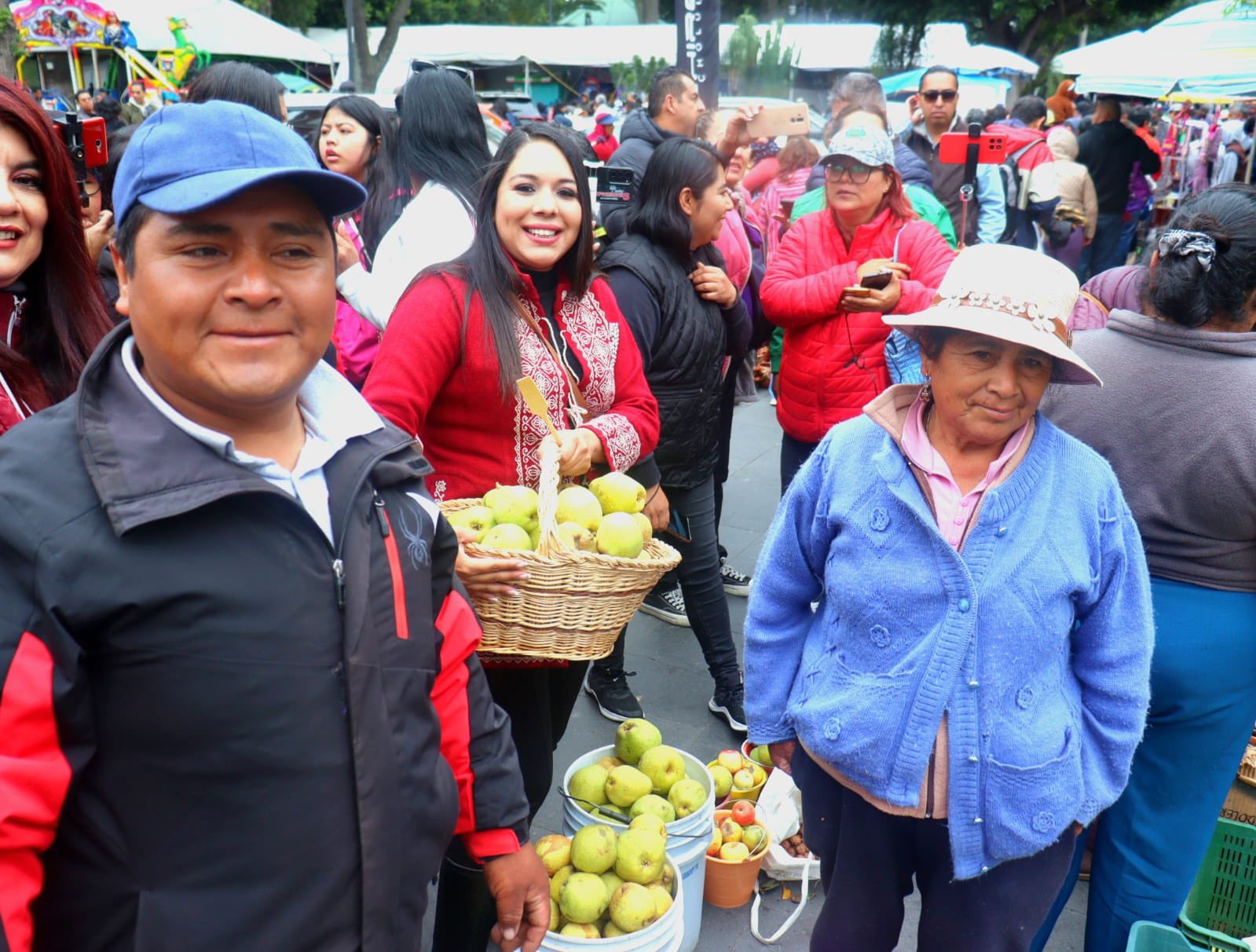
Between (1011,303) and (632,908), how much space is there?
181cm

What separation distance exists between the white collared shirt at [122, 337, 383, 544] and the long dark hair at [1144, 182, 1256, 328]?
1978 millimetres

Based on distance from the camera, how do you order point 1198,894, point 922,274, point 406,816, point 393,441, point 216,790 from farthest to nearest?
1. point 922,274
2. point 1198,894
3. point 393,441
4. point 406,816
5. point 216,790

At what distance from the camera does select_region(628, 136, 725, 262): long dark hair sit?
3.86 meters

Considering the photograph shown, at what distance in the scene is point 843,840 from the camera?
229 cm

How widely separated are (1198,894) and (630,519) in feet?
7.47

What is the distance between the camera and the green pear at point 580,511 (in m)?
2.40

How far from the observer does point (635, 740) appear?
3213 mm

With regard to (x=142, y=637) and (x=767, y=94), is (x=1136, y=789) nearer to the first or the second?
(x=142, y=637)

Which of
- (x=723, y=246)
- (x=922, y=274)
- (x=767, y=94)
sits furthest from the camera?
(x=767, y=94)

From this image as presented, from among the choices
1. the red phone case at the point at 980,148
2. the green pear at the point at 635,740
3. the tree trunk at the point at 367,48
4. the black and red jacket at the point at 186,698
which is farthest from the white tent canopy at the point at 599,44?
the black and red jacket at the point at 186,698

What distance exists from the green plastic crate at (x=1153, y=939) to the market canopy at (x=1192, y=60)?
882 centimetres

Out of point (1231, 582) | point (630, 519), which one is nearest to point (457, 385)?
point (630, 519)

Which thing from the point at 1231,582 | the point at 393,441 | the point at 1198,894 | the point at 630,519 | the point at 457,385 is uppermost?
the point at 393,441

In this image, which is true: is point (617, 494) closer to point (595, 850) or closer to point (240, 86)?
point (595, 850)
